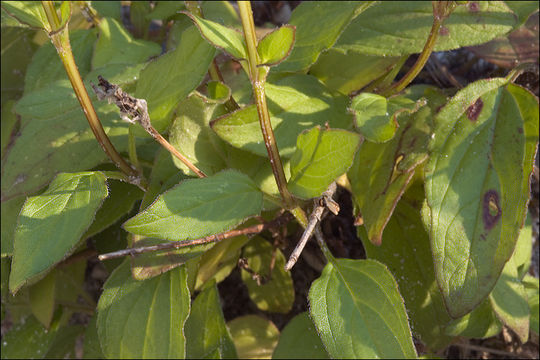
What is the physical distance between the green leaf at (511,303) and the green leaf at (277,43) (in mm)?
728

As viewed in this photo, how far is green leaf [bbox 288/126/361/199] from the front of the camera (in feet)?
2.96

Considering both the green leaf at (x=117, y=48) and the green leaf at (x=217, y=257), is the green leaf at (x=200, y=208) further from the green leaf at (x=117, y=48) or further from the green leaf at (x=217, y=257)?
the green leaf at (x=117, y=48)

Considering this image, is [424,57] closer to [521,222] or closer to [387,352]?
[521,222]

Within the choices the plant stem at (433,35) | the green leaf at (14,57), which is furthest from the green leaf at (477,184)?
the green leaf at (14,57)

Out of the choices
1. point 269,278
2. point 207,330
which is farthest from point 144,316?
point 269,278

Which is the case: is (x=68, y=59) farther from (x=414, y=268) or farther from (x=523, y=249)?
(x=523, y=249)

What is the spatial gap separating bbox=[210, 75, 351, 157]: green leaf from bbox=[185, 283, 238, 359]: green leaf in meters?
0.43

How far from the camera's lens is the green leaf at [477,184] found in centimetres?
101

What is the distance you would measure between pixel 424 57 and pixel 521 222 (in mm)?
383

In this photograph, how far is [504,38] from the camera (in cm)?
145

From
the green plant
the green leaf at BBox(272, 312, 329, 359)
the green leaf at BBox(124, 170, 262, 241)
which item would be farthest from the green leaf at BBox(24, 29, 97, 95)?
the green leaf at BBox(272, 312, 329, 359)

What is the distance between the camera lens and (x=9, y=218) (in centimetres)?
135

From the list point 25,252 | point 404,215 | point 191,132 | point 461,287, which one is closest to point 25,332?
point 25,252

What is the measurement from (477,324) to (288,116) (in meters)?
0.63
